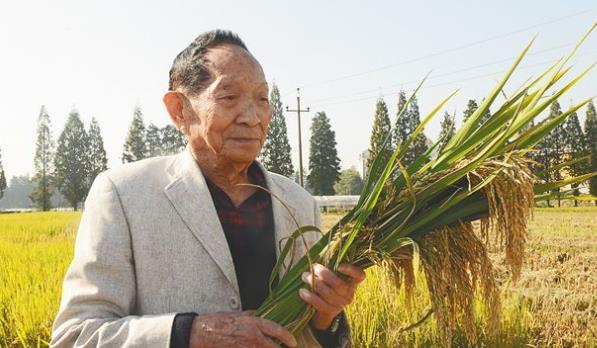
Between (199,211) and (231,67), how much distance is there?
43 centimetres

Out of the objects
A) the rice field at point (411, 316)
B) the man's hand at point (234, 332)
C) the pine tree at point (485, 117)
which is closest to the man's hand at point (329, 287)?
the man's hand at point (234, 332)

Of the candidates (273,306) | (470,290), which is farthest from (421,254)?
(273,306)

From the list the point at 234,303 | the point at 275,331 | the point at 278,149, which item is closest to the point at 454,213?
the point at 275,331

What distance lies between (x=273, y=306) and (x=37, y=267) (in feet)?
15.1

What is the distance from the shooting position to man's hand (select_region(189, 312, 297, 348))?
1.36 meters

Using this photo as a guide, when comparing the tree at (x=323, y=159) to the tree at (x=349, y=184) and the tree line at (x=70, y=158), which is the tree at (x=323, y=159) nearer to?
the tree line at (x=70, y=158)

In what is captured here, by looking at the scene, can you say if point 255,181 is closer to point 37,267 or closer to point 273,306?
point 273,306

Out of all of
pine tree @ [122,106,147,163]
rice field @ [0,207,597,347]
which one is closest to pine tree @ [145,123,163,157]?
pine tree @ [122,106,147,163]

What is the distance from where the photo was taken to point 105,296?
1.41 metres

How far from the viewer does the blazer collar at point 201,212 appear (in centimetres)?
154

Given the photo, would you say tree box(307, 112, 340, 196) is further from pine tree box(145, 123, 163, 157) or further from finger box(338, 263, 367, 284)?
finger box(338, 263, 367, 284)

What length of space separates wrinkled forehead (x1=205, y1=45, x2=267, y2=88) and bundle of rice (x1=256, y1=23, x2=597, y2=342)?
17.9 inches

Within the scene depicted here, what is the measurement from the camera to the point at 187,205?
1.59 m

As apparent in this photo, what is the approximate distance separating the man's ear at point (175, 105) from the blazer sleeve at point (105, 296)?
35 centimetres
